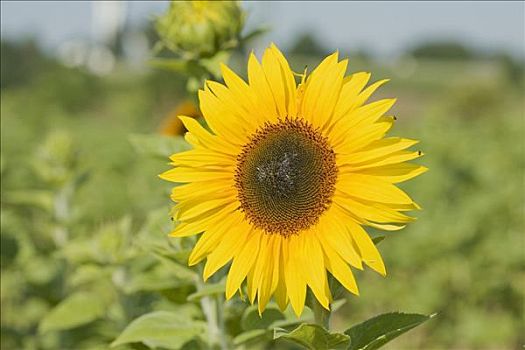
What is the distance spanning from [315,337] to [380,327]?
0.15 meters

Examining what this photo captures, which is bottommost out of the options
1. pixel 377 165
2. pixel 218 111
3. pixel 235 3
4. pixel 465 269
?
pixel 465 269

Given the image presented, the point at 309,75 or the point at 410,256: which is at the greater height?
the point at 309,75

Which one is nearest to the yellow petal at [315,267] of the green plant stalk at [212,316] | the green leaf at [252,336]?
the green leaf at [252,336]

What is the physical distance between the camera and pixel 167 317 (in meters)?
1.75

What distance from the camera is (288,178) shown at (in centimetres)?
137

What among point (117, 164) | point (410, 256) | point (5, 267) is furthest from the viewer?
point (117, 164)

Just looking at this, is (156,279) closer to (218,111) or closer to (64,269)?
(218,111)

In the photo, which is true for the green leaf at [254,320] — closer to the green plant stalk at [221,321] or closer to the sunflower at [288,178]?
the green plant stalk at [221,321]

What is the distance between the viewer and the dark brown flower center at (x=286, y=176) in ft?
4.44

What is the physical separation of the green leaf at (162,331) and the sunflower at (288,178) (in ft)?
1.19

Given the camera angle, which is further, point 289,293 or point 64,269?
point 64,269

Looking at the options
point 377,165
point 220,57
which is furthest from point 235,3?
point 377,165

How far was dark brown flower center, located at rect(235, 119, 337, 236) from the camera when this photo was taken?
135 cm

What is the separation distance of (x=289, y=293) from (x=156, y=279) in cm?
86
